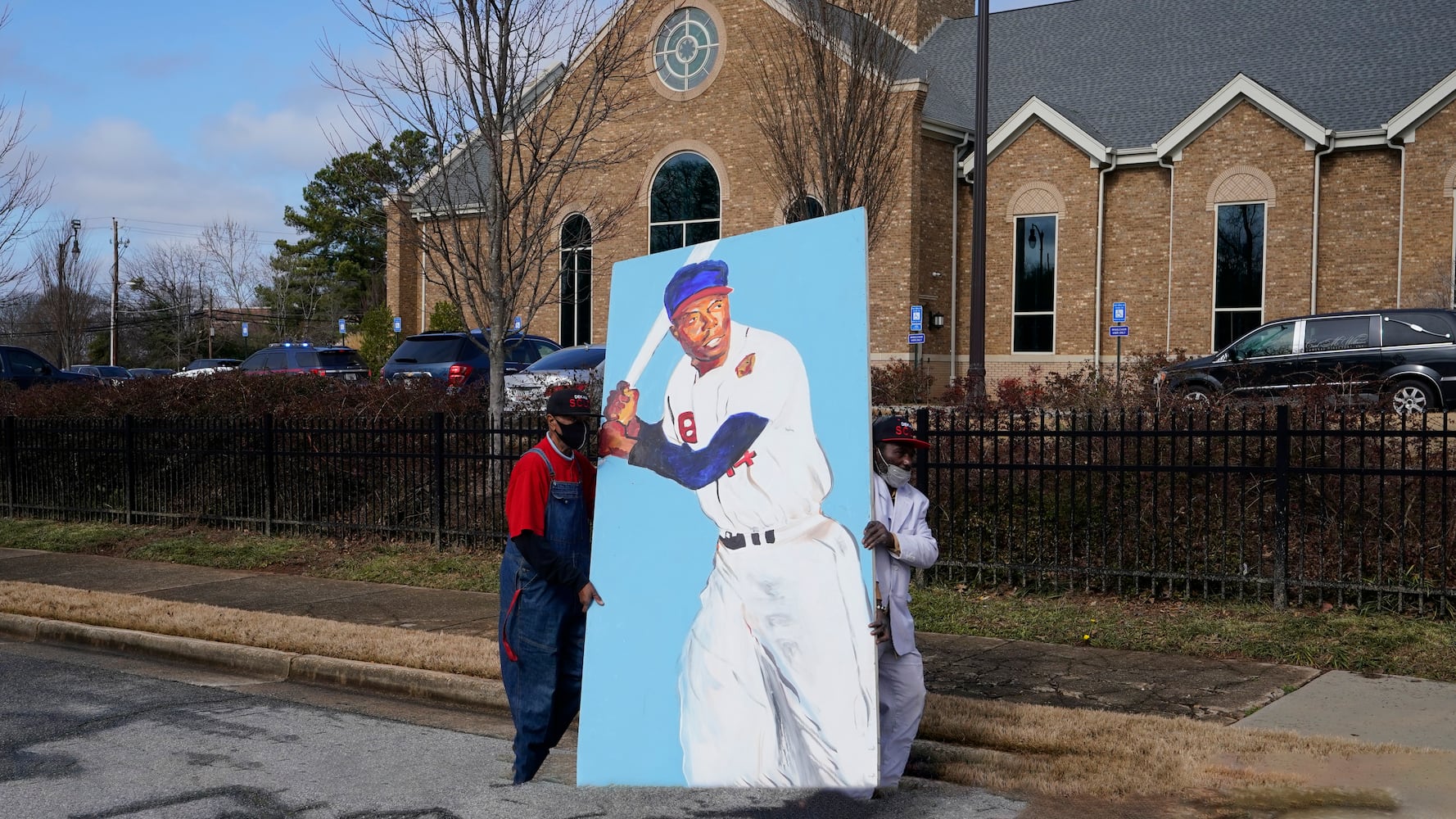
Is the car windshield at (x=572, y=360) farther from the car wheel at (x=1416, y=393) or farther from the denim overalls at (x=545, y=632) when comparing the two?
the denim overalls at (x=545, y=632)

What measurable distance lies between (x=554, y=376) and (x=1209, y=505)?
10934 millimetres

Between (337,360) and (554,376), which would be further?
(337,360)

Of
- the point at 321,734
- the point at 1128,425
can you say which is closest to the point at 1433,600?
the point at 1128,425

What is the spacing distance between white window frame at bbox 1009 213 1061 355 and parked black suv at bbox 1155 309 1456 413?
11.2 meters

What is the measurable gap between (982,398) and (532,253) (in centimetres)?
539

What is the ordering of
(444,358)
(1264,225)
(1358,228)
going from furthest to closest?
(1264,225) → (1358,228) → (444,358)

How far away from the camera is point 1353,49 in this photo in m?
27.4

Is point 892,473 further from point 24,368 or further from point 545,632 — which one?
point 24,368

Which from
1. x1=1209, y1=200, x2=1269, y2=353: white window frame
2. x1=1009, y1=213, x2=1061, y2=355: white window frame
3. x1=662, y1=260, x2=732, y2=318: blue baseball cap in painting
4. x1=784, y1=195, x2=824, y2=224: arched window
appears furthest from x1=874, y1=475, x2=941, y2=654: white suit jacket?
x1=1009, y1=213, x2=1061, y2=355: white window frame

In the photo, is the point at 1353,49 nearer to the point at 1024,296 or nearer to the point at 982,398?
the point at 1024,296

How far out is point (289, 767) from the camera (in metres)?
6.18

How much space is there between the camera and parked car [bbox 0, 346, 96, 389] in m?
25.2

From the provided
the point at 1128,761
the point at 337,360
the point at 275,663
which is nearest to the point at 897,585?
the point at 1128,761

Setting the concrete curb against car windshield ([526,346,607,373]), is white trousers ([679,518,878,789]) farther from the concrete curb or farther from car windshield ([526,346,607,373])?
car windshield ([526,346,607,373])
